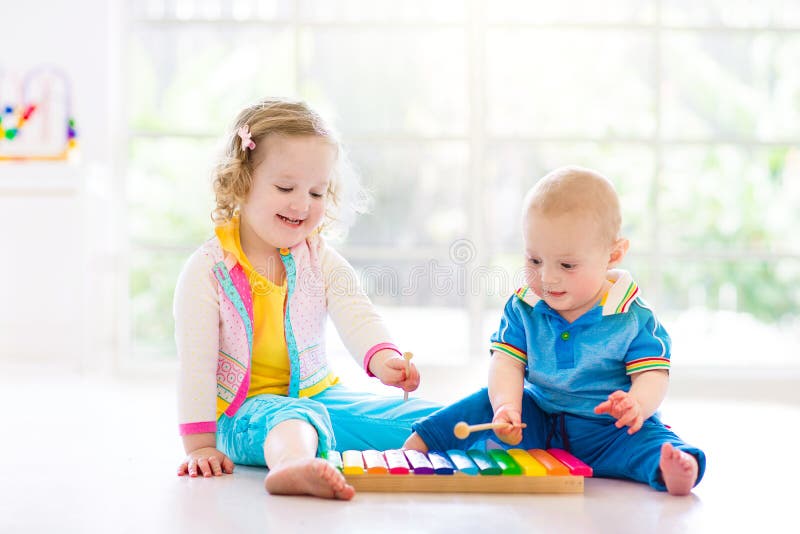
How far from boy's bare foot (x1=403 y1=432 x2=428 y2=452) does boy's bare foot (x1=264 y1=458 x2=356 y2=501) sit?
262mm

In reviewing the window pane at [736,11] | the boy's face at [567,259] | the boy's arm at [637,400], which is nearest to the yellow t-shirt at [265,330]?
the boy's face at [567,259]

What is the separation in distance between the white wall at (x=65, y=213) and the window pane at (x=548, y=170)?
1.32 m

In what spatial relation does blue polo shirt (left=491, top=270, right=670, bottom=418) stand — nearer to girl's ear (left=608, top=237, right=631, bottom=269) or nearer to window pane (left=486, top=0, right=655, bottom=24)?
girl's ear (left=608, top=237, right=631, bottom=269)

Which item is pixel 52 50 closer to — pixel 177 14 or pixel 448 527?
pixel 177 14

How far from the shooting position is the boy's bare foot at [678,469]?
1340 millimetres

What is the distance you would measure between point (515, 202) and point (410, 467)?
1.95 metres

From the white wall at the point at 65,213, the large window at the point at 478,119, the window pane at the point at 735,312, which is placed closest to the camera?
the white wall at the point at 65,213

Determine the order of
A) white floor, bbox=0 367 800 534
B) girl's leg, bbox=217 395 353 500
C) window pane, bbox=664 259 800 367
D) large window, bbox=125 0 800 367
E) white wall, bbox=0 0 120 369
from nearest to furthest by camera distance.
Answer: white floor, bbox=0 367 800 534 < girl's leg, bbox=217 395 353 500 < white wall, bbox=0 0 120 369 < large window, bbox=125 0 800 367 < window pane, bbox=664 259 800 367

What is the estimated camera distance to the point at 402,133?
3145 millimetres

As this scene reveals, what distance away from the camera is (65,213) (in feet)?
10.6

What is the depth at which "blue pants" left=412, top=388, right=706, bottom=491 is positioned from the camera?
1446 mm

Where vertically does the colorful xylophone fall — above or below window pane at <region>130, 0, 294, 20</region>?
below

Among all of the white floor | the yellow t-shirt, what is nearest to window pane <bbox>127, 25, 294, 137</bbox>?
the white floor

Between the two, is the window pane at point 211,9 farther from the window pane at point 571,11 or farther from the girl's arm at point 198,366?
the girl's arm at point 198,366
